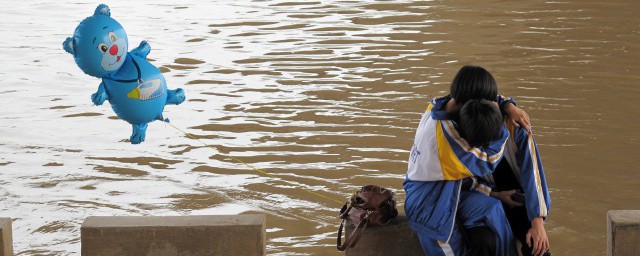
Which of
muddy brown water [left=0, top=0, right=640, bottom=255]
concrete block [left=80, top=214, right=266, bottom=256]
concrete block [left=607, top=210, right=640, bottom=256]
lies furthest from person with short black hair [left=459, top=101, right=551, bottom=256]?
muddy brown water [left=0, top=0, right=640, bottom=255]

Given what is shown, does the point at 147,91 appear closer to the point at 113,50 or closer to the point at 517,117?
the point at 113,50

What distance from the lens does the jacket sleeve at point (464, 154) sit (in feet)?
14.7

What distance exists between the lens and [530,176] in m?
4.53

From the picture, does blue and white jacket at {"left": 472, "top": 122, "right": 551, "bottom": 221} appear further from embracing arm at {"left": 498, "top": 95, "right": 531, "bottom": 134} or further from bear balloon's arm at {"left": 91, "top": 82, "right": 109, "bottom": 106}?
bear balloon's arm at {"left": 91, "top": 82, "right": 109, "bottom": 106}

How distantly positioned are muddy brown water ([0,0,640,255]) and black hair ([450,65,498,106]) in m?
1.83

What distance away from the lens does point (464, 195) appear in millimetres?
4582

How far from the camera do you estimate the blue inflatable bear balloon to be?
4.89m

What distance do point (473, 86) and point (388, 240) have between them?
83 cm

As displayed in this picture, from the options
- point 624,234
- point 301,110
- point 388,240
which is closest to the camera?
point 624,234

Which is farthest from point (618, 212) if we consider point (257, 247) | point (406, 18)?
point (406, 18)

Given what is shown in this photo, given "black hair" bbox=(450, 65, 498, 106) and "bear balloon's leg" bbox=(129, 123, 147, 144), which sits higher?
"black hair" bbox=(450, 65, 498, 106)

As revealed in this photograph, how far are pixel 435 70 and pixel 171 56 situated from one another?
3.09 m

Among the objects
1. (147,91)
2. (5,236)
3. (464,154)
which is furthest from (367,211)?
(5,236)

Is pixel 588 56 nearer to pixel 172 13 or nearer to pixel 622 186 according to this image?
pixel 622 186
